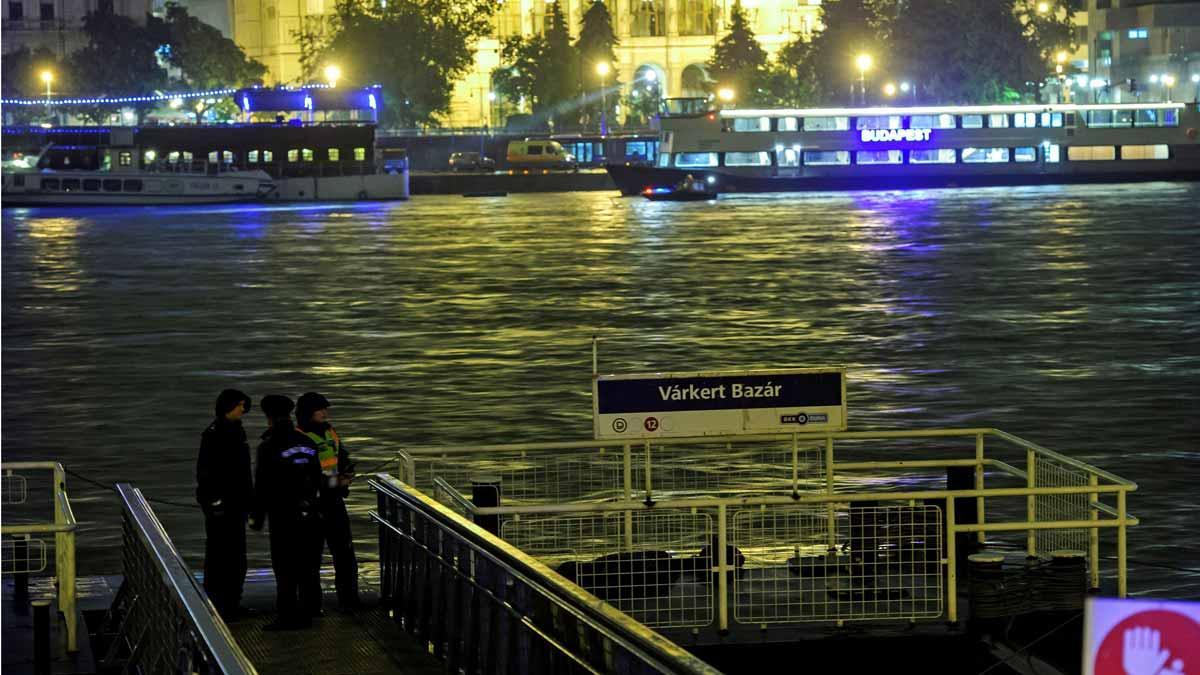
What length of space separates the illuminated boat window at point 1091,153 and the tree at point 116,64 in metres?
62.9

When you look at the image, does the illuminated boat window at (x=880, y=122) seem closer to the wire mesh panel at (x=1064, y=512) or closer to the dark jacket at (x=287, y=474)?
the wire mesh panel at (x=1064, y=512)

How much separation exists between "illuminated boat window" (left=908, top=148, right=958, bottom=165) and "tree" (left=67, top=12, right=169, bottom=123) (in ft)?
187

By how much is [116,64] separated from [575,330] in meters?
112

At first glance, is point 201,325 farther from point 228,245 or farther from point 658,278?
point 228,245

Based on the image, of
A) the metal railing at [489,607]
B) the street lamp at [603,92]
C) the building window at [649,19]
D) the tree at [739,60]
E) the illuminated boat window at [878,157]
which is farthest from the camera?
the building window at [649,19]

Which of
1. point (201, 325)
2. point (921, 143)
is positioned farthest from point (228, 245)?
point (921, 143)

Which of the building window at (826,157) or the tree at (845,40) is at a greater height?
the tree at (845,40)

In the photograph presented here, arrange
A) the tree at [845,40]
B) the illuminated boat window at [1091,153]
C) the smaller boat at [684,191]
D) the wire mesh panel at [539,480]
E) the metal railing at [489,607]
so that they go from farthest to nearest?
the tree at [845,40], the illuminated boat window at [1091,153], the smaller boat at [684,191], the wire mesh panel at [539,480], the metal railing at [489,607]

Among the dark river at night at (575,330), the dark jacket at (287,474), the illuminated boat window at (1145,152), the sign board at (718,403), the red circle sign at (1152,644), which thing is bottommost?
the dark river at night at (575,330)

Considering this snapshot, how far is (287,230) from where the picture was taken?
83.6 metres

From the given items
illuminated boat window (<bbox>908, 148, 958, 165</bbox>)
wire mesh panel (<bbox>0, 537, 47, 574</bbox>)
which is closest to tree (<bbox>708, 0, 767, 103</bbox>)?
illuminated boat window (<bbox>908, 148, 958, 165</bbox>)

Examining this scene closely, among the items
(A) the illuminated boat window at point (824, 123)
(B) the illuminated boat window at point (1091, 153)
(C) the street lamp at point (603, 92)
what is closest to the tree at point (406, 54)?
(C) the street lamp at point (603, 92)

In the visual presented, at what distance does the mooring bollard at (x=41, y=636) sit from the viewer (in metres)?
12.0

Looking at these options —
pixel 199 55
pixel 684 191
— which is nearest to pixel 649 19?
pixel 199 55
